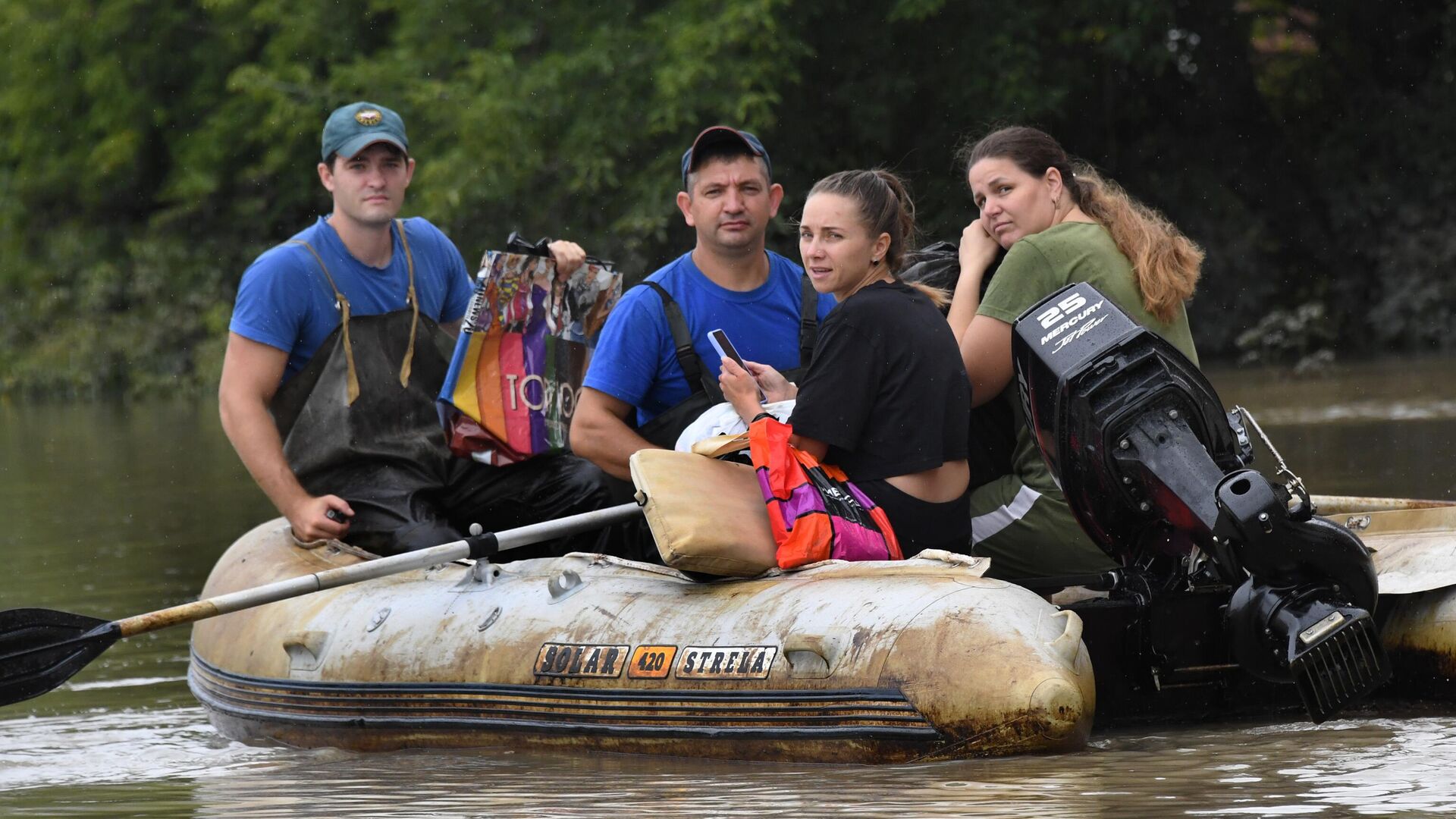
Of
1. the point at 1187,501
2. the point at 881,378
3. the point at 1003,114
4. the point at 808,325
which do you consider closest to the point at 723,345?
the point at 808,325

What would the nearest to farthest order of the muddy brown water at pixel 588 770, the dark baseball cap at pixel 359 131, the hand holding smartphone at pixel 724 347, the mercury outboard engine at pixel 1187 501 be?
the muddy brown water at pixel 588 770 → the mercury outboard engine at pixel 1187 501 → the hand holding smartphone at pixel 724 347 → the dark baseball cap at pixel 359 131

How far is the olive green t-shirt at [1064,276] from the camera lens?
484 centimetres

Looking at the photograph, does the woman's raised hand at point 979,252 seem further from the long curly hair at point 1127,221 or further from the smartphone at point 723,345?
the smartphone at point 723,345

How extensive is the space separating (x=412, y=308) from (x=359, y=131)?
576 millimetres

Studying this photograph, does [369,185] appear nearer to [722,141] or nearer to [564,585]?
[722,141]

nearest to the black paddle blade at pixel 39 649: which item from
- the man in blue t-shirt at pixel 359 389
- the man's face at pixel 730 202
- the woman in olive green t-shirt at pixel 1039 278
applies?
the man in blue t-shirt at pixel 359 389

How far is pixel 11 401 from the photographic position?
2588 centimetres

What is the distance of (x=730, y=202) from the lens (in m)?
5.24

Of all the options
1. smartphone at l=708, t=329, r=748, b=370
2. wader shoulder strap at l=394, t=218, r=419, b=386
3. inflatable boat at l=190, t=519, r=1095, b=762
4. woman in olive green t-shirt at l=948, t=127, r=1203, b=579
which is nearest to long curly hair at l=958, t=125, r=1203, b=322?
woman in olive green t-shirt at l=948, t=127, r=1203, b=579

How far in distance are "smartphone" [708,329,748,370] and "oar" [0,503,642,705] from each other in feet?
1.64

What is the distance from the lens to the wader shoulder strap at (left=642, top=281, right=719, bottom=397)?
523 centimetres

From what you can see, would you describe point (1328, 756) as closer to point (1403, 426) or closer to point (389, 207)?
point (389, 207)

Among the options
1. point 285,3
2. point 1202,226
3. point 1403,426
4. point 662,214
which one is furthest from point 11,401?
point 1403,426

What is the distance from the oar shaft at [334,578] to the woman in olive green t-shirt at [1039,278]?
0.97 m
